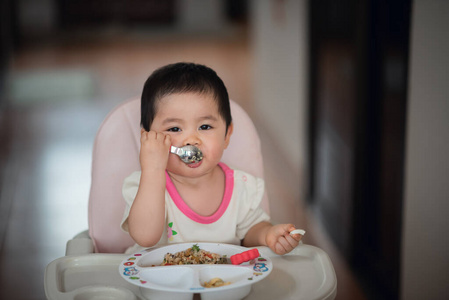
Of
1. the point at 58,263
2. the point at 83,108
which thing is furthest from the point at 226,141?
the point at 83,108

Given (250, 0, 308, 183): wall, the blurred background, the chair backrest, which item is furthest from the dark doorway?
the chair backrest

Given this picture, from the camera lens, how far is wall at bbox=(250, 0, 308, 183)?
357cm

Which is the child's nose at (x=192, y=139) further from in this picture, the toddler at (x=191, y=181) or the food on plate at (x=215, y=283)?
the food on plate at (x=215, y=283)

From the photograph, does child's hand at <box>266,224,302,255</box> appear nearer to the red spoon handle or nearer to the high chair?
the high chair

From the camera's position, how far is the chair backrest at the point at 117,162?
1.43 meters

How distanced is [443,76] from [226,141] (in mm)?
758

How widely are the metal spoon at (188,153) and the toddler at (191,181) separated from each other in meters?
0.01

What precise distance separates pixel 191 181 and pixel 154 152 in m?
0.21

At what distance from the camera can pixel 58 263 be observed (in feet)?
3.89

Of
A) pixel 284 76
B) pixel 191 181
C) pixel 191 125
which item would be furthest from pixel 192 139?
pixel 284 76

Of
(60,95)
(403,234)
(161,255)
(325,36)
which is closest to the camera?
(161,255)

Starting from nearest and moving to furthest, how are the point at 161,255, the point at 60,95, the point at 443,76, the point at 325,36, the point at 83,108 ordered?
the point at 161,255 → the point at 443,76 → the point at 325,36 → the point at 83,108 → the point at 60,95

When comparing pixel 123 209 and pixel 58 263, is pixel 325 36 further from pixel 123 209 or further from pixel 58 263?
pixel 58 263

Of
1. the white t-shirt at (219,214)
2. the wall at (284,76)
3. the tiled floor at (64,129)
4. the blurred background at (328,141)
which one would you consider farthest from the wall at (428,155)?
the wall at (284,76)
